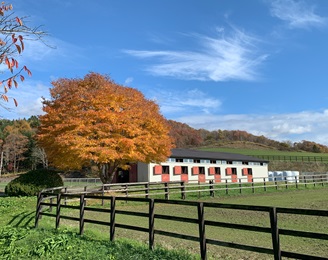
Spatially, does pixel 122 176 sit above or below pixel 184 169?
below

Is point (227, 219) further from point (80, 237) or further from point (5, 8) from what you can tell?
point (5, 8)

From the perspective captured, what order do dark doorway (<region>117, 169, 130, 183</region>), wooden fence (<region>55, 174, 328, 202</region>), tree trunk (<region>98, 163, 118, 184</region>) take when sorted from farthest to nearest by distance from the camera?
dark doorway (<region>117, 169, 130, 183</region>)
tree trunk (<region>98, 163, 118, 184</region>)
wooden fence (<region>55, 174, 328, 202</region>)

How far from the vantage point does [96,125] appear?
19.6 meters

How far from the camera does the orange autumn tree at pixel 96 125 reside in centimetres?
1912

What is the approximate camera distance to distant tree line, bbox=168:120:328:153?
9306 cm

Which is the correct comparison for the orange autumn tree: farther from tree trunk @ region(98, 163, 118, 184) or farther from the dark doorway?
the dark doorway

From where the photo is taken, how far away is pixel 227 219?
1112cm

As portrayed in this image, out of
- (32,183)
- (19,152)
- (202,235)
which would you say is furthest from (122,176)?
(19,152)

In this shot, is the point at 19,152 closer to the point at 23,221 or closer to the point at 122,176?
the point at 122,176

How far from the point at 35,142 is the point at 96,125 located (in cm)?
4475

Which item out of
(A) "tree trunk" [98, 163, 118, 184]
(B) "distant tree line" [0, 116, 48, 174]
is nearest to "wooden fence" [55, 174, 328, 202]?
(A) "tree trunk" [98, 163, 118, 184]

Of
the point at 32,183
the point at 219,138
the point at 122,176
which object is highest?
the point at 219,138

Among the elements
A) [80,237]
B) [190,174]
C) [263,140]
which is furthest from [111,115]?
[263,140]

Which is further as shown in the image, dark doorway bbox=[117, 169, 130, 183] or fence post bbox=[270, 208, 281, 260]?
dark doorway bbox=[117, 169, 130, 183]
